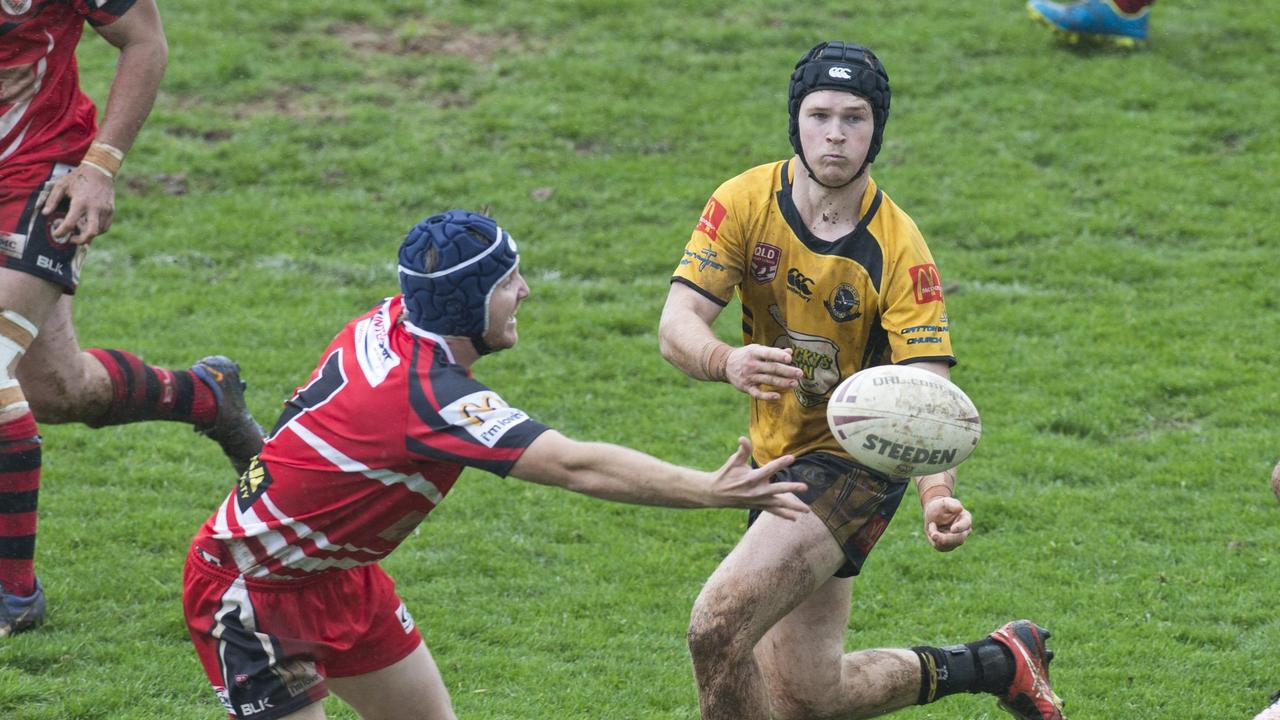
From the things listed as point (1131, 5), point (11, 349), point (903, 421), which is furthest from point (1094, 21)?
point (11, 349)

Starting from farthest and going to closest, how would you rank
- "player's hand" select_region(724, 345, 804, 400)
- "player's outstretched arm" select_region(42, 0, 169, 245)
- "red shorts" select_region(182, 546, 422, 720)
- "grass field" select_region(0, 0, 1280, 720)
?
"grass field" select_region(0, 0, 1280, 720) → "player's outstretched arm" select_region(42, 0, 169, 245) → "player's hand" select_region(724, 345, 804, 400) → "red shorts" select_region(182, 546, 422, 720)

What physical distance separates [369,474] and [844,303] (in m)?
1.67

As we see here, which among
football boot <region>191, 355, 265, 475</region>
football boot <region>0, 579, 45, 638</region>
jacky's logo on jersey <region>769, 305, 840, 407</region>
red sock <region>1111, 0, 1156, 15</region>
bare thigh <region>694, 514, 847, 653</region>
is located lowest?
football boot <region>0, 579, 45, 638</region>

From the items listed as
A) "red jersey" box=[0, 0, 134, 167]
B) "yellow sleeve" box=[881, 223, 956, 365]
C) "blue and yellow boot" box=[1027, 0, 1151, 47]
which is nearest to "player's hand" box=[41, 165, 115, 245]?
"red jersey" box=[0, 0, 134, 167]

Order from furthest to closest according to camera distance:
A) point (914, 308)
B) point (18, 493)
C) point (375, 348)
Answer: point (18, 493)
point (914, 308)
point (375, 348)

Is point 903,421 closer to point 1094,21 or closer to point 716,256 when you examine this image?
point 716,256

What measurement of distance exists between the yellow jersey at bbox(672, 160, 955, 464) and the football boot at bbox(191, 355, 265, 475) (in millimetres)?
2552

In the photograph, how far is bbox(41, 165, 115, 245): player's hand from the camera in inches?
221

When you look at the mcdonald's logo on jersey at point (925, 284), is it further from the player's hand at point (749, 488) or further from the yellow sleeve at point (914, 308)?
the player's hand at point (749, 488)

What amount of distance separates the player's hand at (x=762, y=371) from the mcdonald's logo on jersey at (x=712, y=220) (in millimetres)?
618

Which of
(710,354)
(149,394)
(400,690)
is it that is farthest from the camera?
(149,394)

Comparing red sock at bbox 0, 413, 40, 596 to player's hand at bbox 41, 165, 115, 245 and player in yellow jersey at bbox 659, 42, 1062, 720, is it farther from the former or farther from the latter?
player in yellow jersey at bbox 659, 42, 1062, 720

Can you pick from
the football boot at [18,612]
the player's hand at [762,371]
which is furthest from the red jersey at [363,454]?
the football boot at [18,612]

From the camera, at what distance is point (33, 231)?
220 inches
